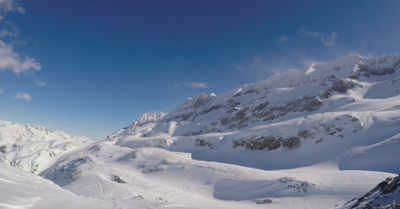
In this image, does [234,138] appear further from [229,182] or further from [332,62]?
[332,62]

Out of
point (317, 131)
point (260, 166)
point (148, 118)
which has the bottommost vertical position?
point (260, 166)

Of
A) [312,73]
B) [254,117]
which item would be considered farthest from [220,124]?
[312,73]

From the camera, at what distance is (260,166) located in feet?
112

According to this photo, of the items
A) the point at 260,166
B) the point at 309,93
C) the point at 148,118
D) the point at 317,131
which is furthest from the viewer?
the point at 148,118

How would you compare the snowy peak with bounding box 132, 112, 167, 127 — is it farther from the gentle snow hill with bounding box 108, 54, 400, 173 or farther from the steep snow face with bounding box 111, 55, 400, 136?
the gentle snow hill with bounding box 108, 54, 400, 173

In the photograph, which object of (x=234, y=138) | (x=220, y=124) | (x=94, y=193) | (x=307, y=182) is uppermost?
(x=220, y=124)

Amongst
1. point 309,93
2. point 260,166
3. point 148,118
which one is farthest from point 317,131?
point 148,118

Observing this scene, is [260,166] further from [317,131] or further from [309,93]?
[309,93]

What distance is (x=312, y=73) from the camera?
105125 millimetres

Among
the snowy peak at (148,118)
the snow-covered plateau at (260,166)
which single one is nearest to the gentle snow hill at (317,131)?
the snow-covered plateau at (260,166)

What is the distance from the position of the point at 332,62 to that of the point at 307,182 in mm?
117681

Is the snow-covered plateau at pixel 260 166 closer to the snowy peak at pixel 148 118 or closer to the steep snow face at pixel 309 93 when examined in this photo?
the steep snow face at pixel 309 93

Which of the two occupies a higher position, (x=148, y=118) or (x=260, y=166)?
(x=148, y=118)

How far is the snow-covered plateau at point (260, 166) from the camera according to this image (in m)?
10.2
